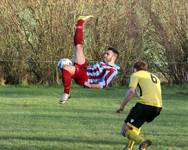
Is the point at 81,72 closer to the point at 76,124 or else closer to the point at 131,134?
the point at 131,134

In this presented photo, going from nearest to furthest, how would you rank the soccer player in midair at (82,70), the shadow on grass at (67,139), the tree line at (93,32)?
1. the soccer player in midair at (82,70)
2. the shadow on grass at (67,139)
3. the tree line at (93,32)

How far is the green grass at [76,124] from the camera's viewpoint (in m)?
11.9

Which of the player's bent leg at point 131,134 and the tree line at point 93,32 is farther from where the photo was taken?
the tree line at point 93,32

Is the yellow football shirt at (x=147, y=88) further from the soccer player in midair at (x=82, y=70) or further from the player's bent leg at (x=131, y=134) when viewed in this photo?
the soccer player in midair at (x=82, y=70)

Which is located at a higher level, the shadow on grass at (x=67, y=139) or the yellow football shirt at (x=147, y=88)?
the yellow football shirt at (x=147, y=88)

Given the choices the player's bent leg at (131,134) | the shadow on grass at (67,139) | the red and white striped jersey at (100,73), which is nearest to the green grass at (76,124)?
the shadow on grass at (67,139)

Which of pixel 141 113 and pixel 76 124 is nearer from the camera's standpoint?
pixel 141 113

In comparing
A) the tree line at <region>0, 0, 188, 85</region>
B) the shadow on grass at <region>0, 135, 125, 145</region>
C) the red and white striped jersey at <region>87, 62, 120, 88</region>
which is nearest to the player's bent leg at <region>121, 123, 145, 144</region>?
the shadow on grass at <region>0, 135, 125, 145</region>

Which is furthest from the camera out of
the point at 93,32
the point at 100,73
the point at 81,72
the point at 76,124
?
the point at 93,32

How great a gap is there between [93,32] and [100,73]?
1870 cm

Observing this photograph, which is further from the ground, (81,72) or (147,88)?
(81,72)

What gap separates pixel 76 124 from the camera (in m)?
14.9

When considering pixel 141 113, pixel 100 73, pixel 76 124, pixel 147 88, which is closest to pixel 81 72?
pixel 100 73

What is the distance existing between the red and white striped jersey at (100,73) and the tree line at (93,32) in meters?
18.4
